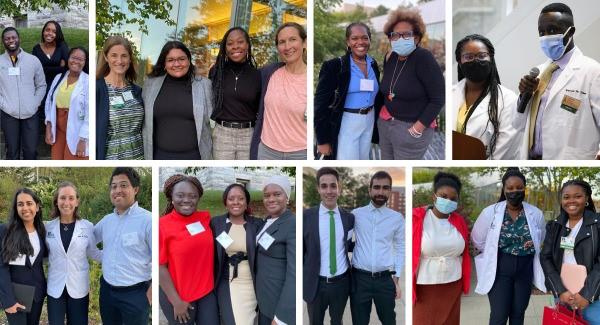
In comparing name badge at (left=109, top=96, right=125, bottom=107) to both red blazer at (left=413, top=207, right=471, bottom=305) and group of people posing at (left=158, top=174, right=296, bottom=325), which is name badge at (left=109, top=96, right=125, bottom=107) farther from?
red blazer at (left=413, top=207, right=471, bottom=305)

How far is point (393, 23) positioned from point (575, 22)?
3.83 feet

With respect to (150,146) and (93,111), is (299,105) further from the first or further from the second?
(93,111)

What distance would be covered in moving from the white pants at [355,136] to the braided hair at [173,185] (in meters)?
0.98

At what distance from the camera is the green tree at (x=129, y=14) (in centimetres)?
435

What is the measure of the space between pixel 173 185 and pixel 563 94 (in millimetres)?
2655

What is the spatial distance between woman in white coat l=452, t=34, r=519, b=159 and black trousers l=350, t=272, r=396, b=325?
115cm

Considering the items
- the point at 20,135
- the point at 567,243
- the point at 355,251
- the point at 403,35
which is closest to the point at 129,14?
the point at 20,135

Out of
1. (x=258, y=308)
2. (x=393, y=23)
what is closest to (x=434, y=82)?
(x=393, y=23)

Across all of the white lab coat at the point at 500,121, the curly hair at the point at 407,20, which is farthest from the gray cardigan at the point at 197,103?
the white lab coat at the point at 500,121

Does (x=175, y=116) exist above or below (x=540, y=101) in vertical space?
below

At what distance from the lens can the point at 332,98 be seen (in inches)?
169

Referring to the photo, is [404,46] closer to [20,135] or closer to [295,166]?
[295,166]

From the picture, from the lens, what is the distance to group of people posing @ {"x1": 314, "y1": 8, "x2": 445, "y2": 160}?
13.9 feet

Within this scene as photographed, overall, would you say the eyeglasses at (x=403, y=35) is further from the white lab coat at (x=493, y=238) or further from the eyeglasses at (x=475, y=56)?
the white lab coat at (x=493, y=238)
